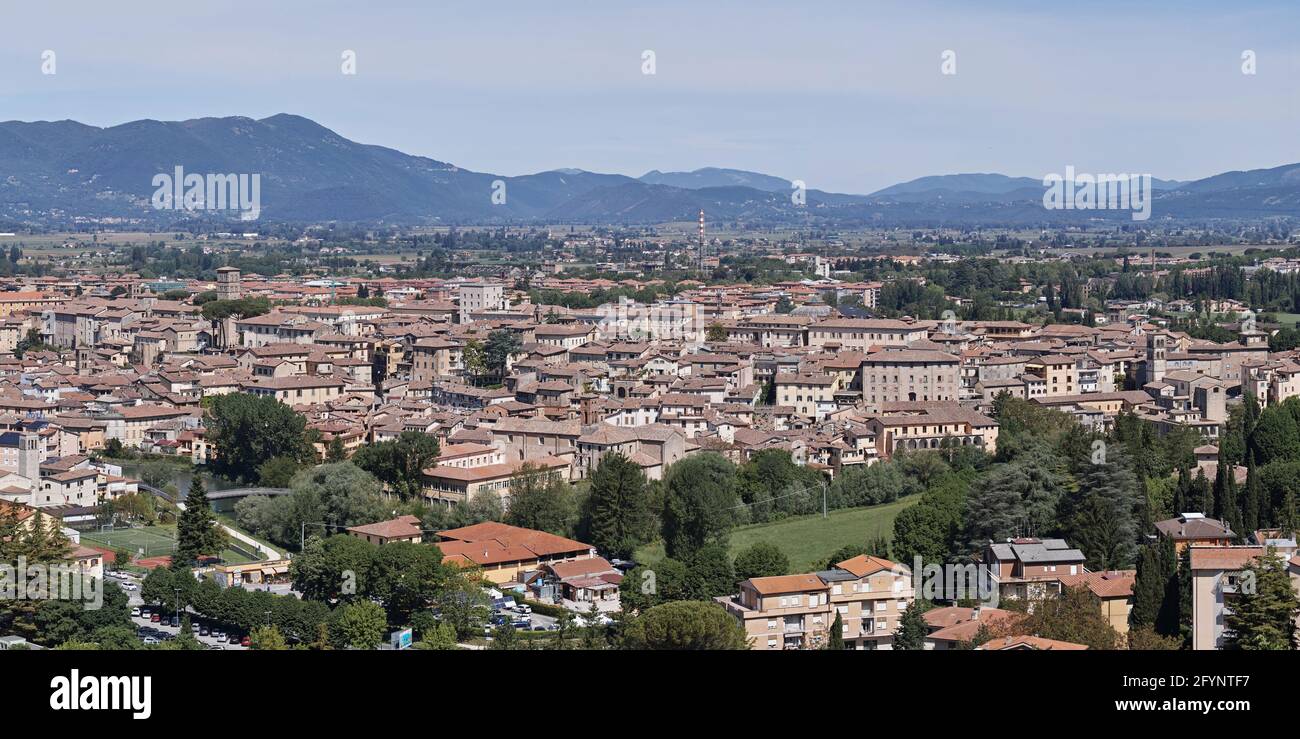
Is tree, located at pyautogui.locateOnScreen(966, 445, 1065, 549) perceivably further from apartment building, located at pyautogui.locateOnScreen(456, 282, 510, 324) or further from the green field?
apartment building, located at pyautogui.locateOnScreen(456, 282, 510, 324)

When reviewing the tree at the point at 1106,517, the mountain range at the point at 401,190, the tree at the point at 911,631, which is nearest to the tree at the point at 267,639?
the tree at the point at 911,631

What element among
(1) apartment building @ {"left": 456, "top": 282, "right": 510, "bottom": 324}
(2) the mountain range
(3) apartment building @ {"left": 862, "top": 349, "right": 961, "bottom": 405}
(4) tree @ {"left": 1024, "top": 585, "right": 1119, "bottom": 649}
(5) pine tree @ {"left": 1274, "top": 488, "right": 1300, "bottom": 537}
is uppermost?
(2) the mountain range

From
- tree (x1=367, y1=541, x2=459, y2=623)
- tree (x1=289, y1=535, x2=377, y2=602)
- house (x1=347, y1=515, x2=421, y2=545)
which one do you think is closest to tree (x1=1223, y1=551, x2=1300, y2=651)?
tree (x1=367, y1=541, x2=459, y2=623)

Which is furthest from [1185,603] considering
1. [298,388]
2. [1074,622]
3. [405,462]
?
[298,388]

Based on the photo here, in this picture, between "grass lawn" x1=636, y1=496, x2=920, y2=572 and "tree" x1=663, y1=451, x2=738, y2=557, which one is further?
"tree" x1=663, y1=451, x2=738, y2=557

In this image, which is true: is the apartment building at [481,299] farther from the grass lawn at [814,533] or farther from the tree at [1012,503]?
the tree at [1012,503]

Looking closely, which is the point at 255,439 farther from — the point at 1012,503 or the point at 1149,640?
the point at 1149,640

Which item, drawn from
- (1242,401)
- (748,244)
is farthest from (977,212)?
(1242,401)
